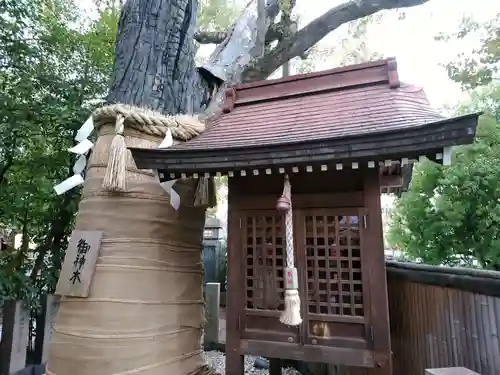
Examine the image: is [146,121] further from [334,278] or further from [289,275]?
[334,278]

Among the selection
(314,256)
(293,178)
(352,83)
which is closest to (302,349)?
(314,256)

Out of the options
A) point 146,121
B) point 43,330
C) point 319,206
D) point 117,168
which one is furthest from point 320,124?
point 43,330

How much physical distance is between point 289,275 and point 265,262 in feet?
1.32

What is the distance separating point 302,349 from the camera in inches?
107

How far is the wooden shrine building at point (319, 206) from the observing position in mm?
2510

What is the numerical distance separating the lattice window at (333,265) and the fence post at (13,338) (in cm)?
365

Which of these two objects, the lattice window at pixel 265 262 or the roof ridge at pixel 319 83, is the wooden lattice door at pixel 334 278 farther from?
the roof ridge at pixel 319 83

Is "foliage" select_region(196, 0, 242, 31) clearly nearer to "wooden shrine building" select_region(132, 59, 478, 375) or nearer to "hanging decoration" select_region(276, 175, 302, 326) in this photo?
"wooden shrine building" select_region(132, 59, 478, 375)

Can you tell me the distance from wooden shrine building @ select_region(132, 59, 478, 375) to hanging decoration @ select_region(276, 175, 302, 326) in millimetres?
162

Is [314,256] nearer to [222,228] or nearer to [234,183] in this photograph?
[234,183]

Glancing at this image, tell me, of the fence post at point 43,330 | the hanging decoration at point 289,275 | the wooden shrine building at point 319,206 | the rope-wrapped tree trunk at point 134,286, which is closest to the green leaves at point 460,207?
the wooden shrine building at point 319,206

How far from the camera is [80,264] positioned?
295 centimetres

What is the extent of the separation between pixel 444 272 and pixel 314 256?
0.90 metres


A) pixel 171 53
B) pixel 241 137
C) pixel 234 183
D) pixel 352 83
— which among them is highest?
pixel 171 53
